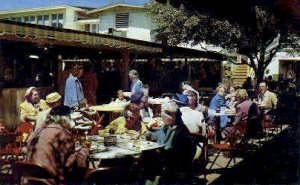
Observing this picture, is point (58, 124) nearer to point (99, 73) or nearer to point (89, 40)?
point (89, 40)

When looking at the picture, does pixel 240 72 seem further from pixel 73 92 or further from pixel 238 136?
pixel 238 136

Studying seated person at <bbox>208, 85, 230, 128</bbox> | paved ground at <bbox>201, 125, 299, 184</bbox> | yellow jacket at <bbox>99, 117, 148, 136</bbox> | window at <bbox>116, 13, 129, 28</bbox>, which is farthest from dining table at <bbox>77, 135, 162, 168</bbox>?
window at <bbox>116, 13, 129, 28</bbox>

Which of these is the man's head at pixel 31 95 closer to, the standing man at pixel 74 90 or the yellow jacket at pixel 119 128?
the yellow jacket at pixel 119 128

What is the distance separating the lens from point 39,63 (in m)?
15.8

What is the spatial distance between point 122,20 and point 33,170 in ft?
97.4

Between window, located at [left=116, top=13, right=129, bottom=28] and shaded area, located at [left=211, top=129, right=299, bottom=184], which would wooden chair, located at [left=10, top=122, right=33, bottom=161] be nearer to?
shaded area, located at [left=211, top=129, right=299, bottom=184]

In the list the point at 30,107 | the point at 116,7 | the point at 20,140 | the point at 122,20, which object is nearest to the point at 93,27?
the point at 122,20

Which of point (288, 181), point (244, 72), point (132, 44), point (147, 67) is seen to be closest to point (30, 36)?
point (132, 44)

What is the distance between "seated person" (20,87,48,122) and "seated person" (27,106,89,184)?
3016 mm

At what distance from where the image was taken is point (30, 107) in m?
7.17

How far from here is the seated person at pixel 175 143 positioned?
15.2ft

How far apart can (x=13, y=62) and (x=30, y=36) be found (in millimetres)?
6465

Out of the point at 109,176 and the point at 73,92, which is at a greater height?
the point at 73,92

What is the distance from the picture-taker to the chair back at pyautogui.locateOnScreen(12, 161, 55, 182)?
3758 mm
